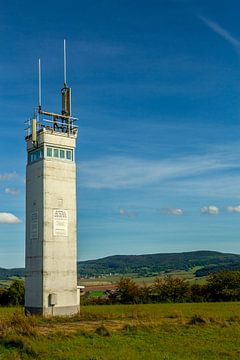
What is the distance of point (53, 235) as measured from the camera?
1369 inches

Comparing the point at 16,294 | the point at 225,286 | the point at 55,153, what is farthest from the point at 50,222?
the point at 225,286

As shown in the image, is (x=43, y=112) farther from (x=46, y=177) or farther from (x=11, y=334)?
(x=11, y=334)

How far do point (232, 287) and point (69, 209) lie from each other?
141 ft

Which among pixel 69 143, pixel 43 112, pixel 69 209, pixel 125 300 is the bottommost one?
pixel 125 300

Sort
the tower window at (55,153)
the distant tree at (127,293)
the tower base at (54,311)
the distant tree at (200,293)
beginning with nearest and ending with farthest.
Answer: the tower base at (54,311), the tower window at (55,153), the distant tree at (127,293), the distant tree at (200,293)

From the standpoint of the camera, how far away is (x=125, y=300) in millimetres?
70562

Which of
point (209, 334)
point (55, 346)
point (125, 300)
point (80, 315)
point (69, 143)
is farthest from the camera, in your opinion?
point (125, 300)

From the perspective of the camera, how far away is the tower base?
111 feet

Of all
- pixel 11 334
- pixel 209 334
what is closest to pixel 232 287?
pixel 209 334

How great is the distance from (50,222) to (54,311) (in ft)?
20.3

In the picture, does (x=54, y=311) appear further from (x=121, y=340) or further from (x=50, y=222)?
(x=121, y=340)

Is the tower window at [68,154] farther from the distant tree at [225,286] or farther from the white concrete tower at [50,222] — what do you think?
the distant tree at [225,286]

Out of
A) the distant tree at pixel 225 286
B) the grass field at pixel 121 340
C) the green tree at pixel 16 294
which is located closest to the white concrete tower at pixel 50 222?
the grass field at pixel 121 340

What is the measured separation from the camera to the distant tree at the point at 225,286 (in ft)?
232
